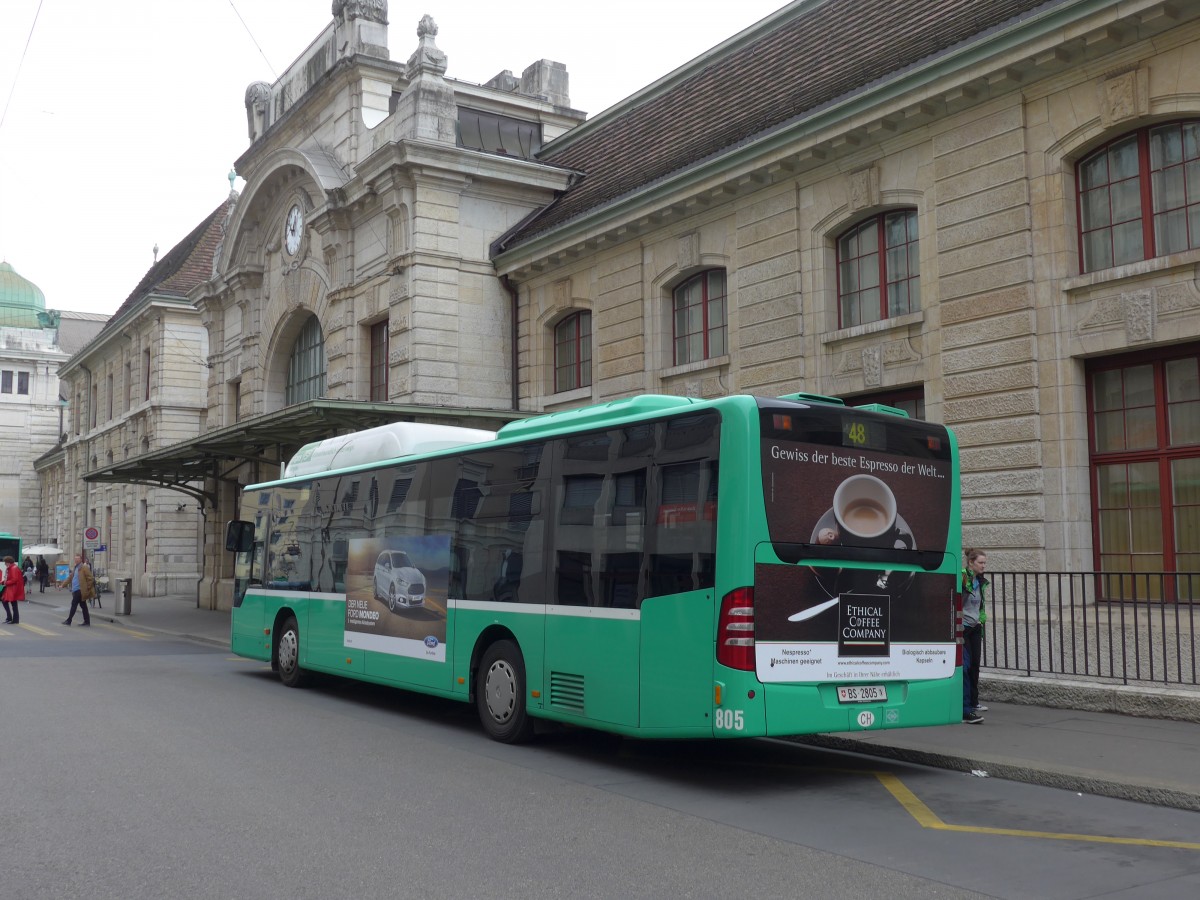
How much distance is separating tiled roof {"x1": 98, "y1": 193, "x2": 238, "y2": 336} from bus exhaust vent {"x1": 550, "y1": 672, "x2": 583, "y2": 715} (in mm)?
38804

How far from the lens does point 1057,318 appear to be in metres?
14.5

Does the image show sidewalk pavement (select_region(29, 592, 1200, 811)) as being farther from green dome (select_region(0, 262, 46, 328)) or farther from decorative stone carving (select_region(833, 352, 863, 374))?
green dome (select_region(0, 262, 46, 328))

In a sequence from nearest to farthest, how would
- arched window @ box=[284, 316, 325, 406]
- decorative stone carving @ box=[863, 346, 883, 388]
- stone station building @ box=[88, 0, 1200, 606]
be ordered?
stone station building @ box=[88, 0, 1200, 606] → decorative stone carving @ box=[863, 346, 883, 388] → arched window @ box=[284, 316, 325, 406]

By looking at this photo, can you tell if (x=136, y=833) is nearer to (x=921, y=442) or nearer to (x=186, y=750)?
(x=186, y=750)

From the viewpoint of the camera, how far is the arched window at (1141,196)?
13.5m

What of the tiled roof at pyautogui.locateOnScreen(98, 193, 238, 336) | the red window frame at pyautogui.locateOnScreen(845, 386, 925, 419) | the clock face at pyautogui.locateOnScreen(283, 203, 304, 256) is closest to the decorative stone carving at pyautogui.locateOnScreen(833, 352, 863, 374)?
the red window frame at pyautogui.locateOnScreen(845, 386, 925, 419)

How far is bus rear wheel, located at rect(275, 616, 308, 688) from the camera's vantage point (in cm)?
1576

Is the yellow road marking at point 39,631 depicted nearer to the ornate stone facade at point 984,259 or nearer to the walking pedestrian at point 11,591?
the walking pedestrian at point 11,591

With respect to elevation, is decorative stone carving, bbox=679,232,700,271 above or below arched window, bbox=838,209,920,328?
above

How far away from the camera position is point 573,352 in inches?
966

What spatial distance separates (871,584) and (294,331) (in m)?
26.3

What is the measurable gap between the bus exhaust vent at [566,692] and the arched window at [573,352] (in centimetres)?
1385

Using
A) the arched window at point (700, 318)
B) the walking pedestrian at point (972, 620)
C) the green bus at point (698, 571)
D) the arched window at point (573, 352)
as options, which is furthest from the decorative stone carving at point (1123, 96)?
the arched window at point (573, 352)

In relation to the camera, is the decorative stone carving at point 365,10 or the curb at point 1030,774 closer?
the curb at point 1030,774
